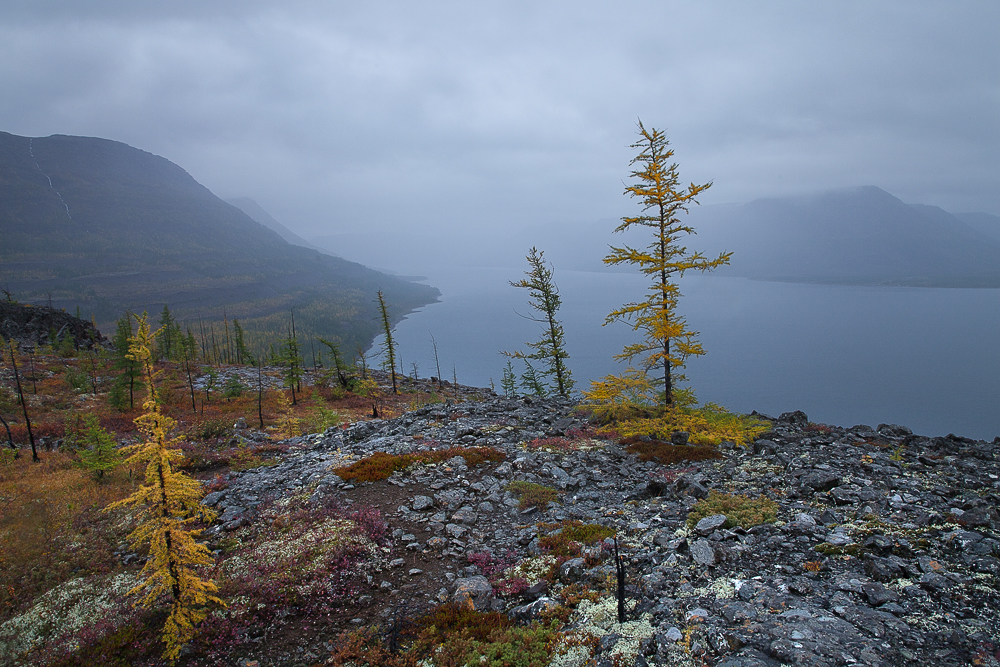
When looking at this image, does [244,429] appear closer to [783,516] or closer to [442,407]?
[442,407]

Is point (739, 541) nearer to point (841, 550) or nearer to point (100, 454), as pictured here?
point (841, 550)

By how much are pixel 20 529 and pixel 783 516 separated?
20.5 m

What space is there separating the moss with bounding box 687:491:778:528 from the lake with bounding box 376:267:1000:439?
144ft

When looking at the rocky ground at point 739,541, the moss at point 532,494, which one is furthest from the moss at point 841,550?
the moss at point 532,494

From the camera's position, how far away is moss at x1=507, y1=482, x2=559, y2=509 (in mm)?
12327

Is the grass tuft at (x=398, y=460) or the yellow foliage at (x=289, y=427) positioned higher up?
the grass tuft at (x=398, y=460)

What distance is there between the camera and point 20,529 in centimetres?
1204

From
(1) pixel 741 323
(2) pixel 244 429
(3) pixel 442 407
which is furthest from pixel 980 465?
(1) pixel 741 323

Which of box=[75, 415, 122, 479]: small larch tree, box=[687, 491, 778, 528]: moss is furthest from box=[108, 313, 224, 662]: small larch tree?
box=[75, 415, 122, 479]: small larch tree

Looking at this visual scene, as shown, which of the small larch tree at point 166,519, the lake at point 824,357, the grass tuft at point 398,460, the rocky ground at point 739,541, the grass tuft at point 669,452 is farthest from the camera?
the lake at point 824,357

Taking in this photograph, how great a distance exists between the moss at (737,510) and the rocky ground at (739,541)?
28 cm

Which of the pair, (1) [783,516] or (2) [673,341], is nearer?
(1) [783,516]

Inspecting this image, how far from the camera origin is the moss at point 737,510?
9078 millimetres

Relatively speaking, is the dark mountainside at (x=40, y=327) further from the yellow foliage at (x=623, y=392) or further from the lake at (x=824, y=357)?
the yellow foliage at (x=623, y=392)
